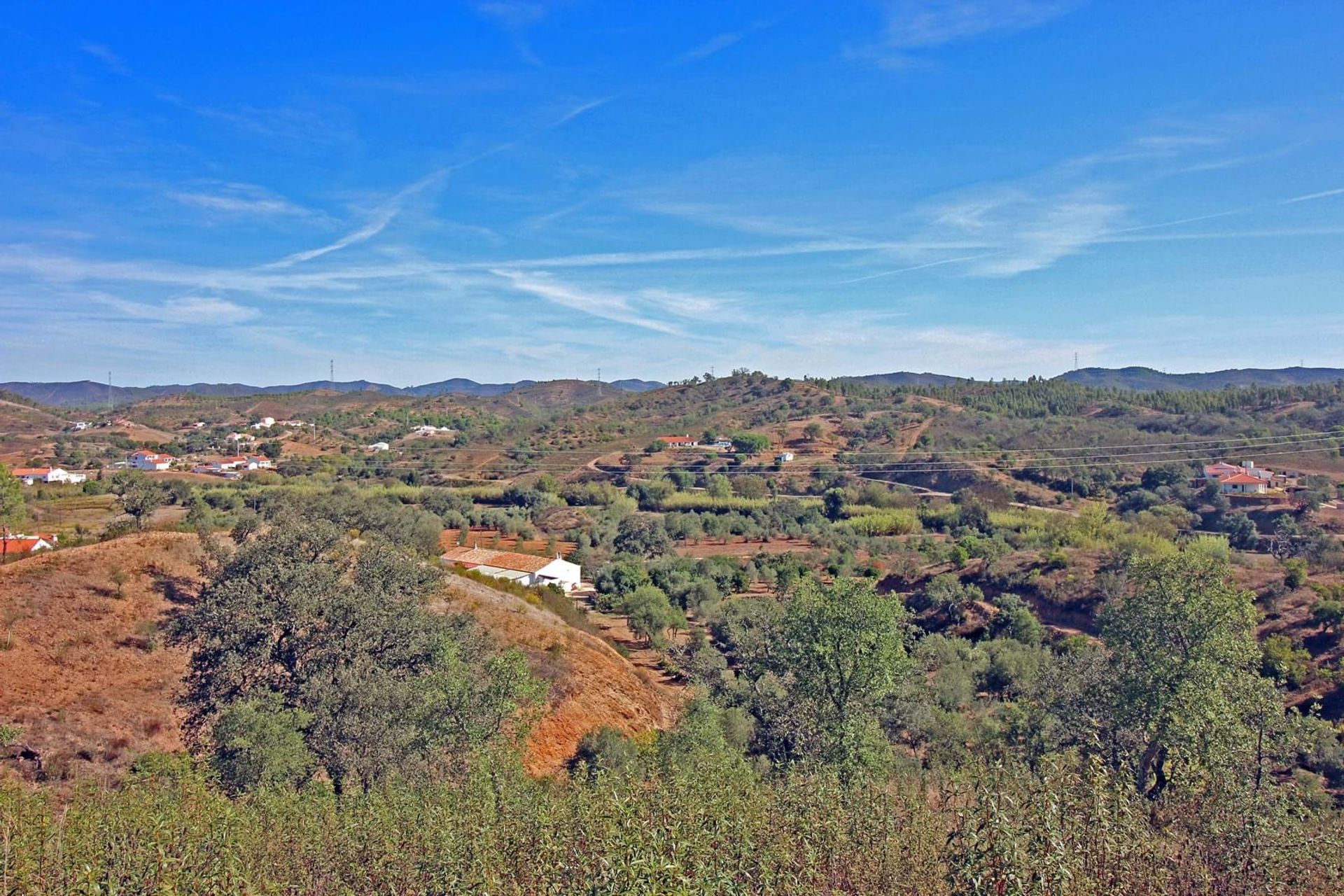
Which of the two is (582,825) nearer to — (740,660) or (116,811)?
(116,811)

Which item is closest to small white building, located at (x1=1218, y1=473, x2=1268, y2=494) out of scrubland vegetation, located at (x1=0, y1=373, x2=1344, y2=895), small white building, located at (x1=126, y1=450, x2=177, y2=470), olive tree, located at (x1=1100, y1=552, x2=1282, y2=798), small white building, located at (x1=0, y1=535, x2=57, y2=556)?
scrubland vegetation, located at (x1=0, y1=373, x2=1344, y2=895)

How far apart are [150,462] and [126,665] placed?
258ft

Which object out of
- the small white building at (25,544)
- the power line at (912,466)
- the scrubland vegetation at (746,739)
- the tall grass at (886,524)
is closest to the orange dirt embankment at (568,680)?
the scrubland vegetation at (746,739)

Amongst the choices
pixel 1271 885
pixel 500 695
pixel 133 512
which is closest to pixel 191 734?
pixel 500 695

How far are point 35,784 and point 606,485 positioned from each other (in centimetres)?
7065

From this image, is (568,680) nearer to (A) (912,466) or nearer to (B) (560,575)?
(B) (560,575)

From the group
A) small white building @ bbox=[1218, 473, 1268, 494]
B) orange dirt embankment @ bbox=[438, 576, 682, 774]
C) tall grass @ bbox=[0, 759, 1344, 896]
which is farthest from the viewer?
small white building @ bbox=[1218, 473, 1268, 494]

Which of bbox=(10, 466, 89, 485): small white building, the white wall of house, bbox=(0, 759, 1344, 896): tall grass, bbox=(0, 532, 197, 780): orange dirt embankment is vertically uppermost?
bbox=(0, 759, 1344, 896): tall grass

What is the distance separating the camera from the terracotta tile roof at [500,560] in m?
48.9

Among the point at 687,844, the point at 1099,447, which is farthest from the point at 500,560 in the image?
the point at 1099,447

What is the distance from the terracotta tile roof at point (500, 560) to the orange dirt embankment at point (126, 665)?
49.3 feet

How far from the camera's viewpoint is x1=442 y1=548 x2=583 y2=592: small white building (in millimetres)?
48000

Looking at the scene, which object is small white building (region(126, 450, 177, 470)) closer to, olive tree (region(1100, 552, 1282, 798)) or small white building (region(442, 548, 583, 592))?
small white building (region(442, 548, 583, 592))

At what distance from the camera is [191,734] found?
17.8 meters
